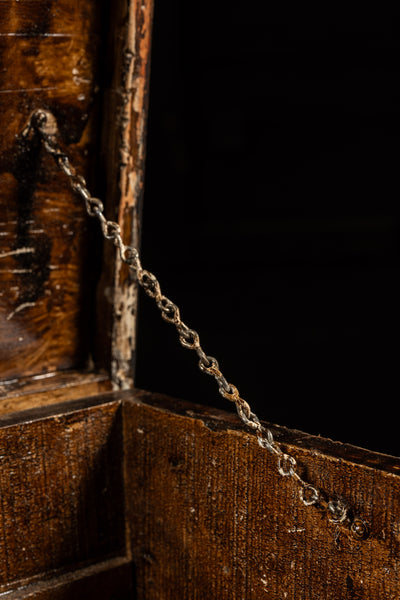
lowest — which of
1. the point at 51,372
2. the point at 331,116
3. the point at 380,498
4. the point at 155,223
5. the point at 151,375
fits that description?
the point at 151,375

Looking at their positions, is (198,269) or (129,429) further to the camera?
(198,269)

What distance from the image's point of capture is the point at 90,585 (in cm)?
129

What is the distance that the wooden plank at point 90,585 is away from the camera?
1.23 m

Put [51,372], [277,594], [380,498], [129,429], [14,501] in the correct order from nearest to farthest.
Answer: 1. [380,498]
2. [277,594]
3. [14,501]
4. [129,429]
5. [51,372]

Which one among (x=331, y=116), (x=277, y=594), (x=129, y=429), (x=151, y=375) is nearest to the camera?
(x=277, y=594)

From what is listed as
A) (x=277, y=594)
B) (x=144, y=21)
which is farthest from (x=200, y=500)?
(x=144, y=21)

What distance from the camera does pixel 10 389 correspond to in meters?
1.33

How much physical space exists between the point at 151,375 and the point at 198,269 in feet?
9.01

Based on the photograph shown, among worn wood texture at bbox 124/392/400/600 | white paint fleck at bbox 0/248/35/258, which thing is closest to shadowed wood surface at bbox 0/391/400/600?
worn wood texture at bbox 124/392/400/600

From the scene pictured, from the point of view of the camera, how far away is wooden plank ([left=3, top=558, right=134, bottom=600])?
1.23 m

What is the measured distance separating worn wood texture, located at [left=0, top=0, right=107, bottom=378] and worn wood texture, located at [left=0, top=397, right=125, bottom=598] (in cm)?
16

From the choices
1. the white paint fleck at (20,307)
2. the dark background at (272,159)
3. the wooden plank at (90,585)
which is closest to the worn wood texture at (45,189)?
the white paint fleck at (20,307)

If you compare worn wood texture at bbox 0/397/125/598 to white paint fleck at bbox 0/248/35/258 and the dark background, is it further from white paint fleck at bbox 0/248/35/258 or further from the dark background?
the dark background

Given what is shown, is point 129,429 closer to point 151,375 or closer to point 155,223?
point 151,375
